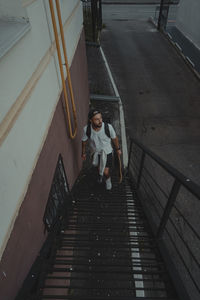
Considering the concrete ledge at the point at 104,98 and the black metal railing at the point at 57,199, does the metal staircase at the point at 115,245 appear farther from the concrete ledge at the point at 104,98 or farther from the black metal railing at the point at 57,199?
the concrete ledge at the point at 104,98

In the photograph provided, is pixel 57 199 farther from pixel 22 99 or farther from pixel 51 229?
pixel 22 99

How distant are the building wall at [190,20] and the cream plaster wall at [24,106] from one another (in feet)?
57.8

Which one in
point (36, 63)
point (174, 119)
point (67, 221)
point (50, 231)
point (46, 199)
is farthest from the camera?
point (174, 119)

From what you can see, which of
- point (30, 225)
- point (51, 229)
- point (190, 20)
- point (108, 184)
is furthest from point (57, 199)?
point (190, 20)

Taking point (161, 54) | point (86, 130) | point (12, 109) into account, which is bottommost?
point (161, 54)

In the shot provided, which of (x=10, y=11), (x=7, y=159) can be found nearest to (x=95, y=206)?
(x=7, y=159)

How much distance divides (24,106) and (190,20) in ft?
67.0

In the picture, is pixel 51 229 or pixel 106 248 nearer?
pixel 51 229

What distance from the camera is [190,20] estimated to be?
1717 cm

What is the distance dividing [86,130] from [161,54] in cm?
1432

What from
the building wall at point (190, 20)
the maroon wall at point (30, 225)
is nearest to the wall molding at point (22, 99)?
the maroon wall at point (30, 225)

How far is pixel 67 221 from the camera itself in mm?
3447

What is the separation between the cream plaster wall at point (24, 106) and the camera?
155 cm

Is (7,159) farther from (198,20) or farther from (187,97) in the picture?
(198,20)
